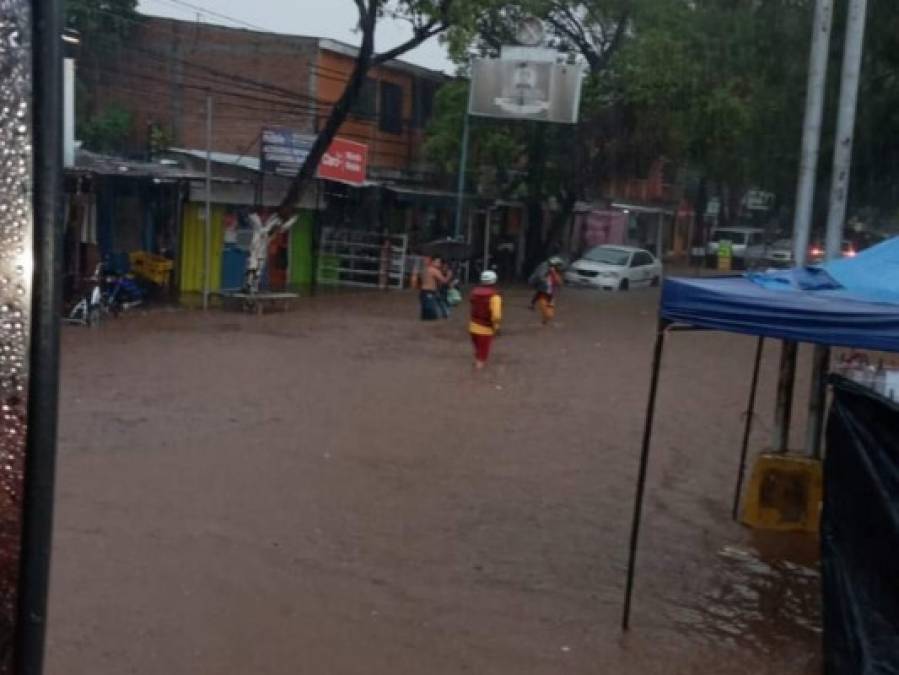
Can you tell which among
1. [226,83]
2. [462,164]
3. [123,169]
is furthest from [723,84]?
[123,169]

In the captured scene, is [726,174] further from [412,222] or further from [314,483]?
[314,483]

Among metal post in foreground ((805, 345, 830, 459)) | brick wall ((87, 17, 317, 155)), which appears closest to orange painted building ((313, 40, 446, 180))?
brick wall ((87, 17, 317, 155))

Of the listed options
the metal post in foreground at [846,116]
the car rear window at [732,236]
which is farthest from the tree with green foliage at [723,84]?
the metal post in foreground at [846,116]

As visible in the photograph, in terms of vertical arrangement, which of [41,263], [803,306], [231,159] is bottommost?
[803,306]

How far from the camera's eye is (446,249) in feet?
93.2

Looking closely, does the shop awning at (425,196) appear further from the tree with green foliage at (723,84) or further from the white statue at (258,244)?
the white statue at (258,244)

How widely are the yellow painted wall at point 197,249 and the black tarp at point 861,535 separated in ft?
72.4

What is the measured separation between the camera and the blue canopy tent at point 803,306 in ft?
18.9

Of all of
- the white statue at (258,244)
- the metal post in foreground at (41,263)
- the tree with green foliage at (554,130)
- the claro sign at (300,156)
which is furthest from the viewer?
the tree with green foliage at (554,130)

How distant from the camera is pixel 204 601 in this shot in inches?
265

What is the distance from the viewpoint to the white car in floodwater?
37.5m

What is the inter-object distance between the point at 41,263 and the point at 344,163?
87.7 ft

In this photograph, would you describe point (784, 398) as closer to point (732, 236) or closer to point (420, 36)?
point (420, 36)

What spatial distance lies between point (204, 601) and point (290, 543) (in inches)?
53.4
